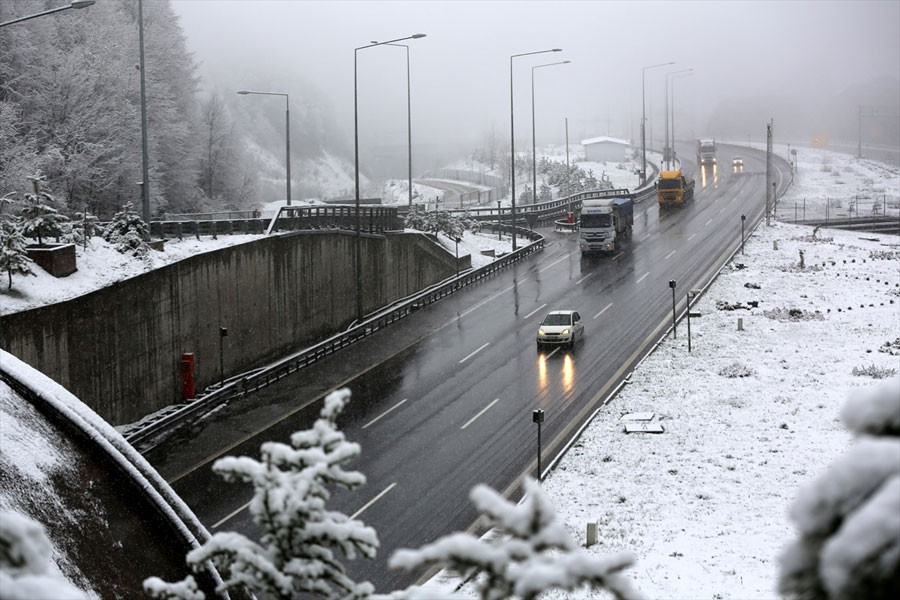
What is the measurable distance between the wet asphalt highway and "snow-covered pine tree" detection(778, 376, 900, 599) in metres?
18.7

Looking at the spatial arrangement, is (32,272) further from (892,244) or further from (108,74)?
(892,244)

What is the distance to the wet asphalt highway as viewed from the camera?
2570 cm

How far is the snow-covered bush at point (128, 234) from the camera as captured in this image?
34.1 m

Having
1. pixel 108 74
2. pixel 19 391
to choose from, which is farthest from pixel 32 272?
pixel 108 74

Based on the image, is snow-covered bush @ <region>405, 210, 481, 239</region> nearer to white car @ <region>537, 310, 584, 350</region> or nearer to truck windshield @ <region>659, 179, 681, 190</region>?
white car @ <region>537, 310, 584, 350</region>

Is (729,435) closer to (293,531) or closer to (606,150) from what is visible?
(293,531)

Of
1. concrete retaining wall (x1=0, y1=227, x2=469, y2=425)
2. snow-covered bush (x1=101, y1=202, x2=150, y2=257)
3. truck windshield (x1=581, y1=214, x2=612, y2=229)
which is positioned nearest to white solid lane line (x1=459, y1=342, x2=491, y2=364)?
concrete retaining wall (x1=0, y1=227, x2=469, y2=425)

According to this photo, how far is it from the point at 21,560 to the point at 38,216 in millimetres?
29795

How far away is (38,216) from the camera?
31109 millimetres

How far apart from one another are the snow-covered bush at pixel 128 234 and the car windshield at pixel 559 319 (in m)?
15.7

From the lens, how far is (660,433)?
101 feet

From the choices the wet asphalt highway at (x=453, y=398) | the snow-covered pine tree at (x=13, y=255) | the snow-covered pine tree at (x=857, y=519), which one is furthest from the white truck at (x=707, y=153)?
the snow-covered pine tree at (x=857, y=519)

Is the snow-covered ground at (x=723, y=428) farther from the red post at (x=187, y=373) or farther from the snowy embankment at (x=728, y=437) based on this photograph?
the red post at (x=187, y=373)

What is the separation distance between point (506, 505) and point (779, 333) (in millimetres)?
41819
